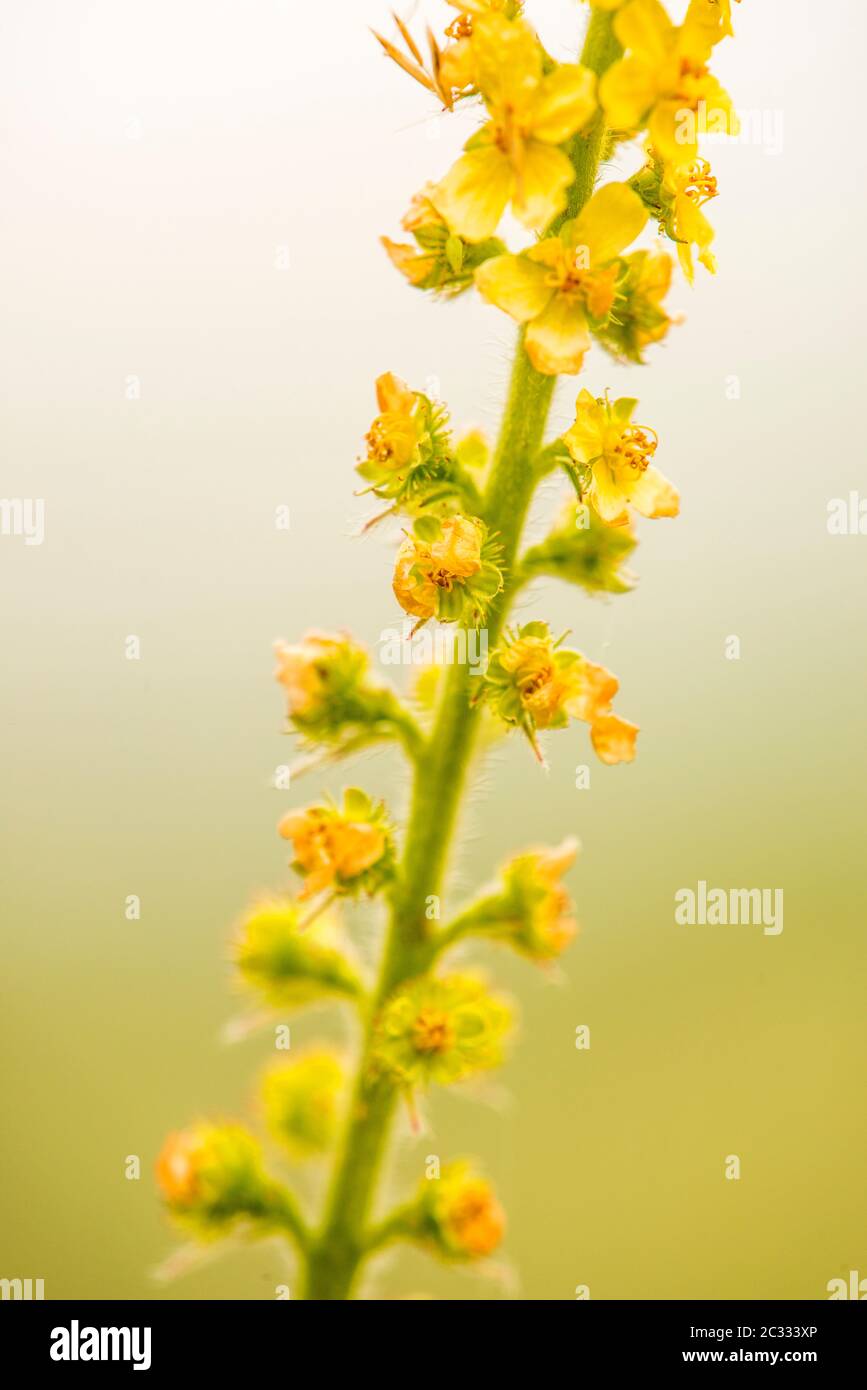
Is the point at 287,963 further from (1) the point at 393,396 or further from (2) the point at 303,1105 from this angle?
(1) the point at 393,396

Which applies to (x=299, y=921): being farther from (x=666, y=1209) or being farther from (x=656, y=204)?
(x=666, y=1209)

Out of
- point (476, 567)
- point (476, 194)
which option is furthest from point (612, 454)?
point (476, 194)
